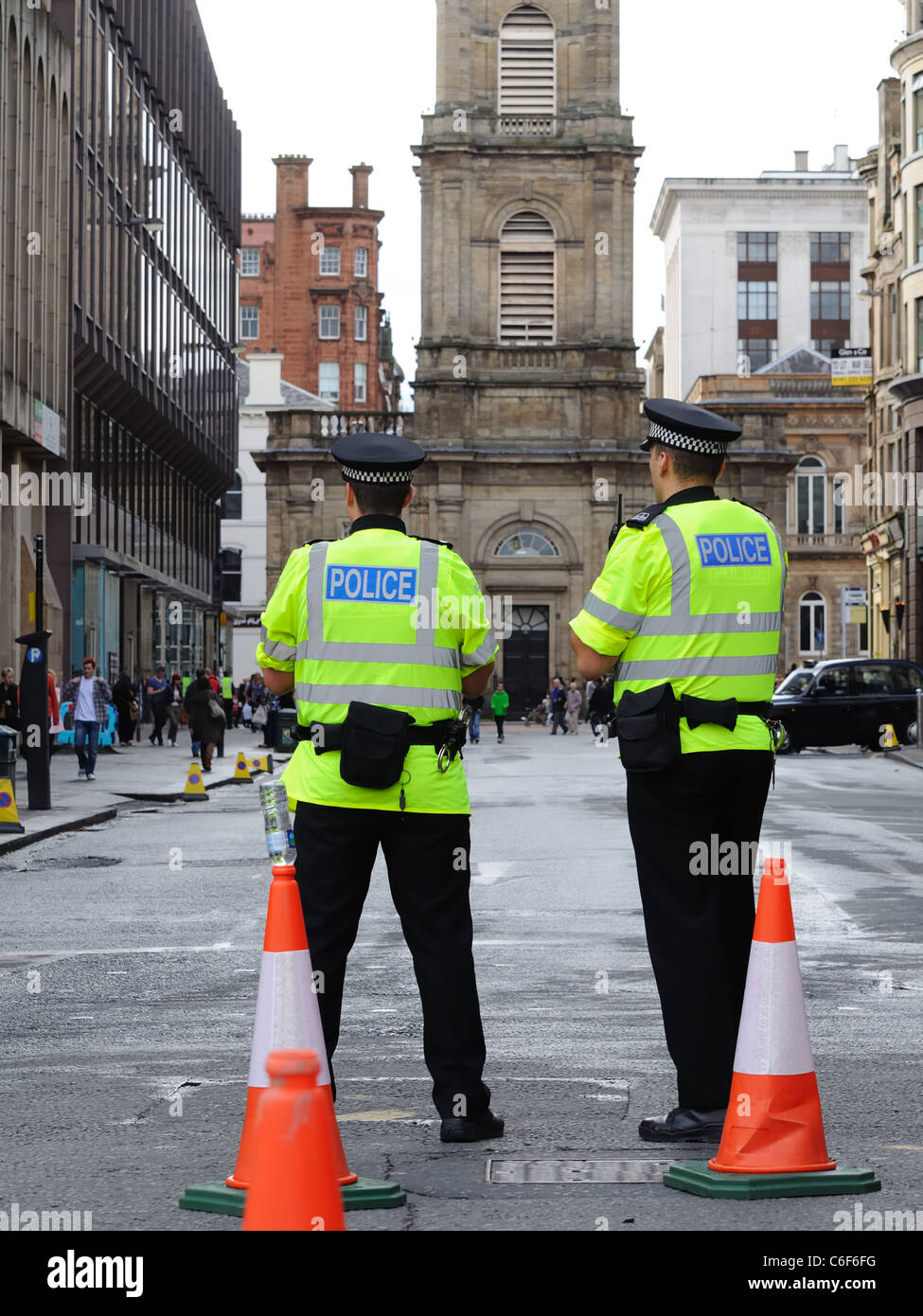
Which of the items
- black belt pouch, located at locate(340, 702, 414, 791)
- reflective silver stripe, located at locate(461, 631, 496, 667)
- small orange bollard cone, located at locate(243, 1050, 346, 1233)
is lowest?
small orange bollard cone, located at locate(243, 1050, 346, 1233)

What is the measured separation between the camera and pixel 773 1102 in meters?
5.04

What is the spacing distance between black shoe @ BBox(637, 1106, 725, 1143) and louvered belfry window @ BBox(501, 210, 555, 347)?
2320 inches

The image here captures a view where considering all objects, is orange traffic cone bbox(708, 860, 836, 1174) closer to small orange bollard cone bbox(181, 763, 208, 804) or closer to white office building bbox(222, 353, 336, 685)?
small orange bollard cone bbox(181, 763, 208, 804)

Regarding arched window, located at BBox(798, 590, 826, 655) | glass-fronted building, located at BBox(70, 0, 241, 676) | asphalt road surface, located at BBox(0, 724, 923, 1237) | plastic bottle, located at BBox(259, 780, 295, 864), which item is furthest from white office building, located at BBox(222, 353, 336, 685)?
plastic bottle, located at BBox(259, 780, 295, 864)

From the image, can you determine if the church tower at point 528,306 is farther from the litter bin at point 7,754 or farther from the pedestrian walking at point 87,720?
the litter bin at point 7,754

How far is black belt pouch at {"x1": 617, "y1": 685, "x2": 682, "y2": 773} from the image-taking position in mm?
5613

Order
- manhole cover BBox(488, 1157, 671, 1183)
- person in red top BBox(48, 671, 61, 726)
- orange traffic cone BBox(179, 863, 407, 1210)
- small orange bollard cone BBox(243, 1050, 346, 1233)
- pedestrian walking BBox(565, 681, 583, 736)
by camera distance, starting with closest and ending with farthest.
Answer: small orange bollard cone BBox(243, 1050, 346, 1233)
orange traffic cone BBox(179, 863, 407, 1210)
manhole cover BBox(488, 1157, 671, 1183)
person in red top BBox(48, 671, 61, 726)
pedestrian walking BBox(565, 681, 583, 736)

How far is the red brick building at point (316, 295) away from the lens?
333 ft

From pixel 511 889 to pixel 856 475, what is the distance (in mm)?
72962

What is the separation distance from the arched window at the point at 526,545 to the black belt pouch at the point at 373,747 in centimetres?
5774

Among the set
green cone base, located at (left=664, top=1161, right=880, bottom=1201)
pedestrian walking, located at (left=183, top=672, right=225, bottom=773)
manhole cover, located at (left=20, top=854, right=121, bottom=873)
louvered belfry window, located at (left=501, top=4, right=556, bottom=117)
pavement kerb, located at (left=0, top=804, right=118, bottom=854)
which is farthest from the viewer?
louvered belfry window, located at (left=501, top=4, right=556, bottom=117)

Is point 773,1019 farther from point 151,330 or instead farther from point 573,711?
point 573,711

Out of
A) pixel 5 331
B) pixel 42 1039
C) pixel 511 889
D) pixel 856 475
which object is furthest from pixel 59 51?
pixel 856 475

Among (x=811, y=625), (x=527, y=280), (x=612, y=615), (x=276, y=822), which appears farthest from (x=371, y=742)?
(x=811, y=625)
